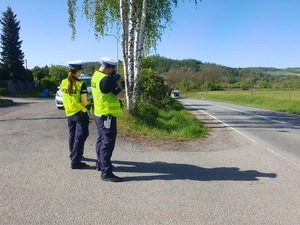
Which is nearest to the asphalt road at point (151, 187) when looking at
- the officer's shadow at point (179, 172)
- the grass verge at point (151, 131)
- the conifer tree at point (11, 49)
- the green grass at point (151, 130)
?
the officer's shadow at point (179, 172)

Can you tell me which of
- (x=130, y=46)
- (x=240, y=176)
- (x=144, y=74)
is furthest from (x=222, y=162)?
(x=144, y=74)

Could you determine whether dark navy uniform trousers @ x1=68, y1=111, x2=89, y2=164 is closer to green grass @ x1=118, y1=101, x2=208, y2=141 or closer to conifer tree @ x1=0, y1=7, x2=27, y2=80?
green grass @ x1=118, y1=101, x2=208, y2=141

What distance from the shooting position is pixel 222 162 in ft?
22.5

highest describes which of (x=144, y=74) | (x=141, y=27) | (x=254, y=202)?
(x=141, y=27)

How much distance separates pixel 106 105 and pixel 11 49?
47.9m

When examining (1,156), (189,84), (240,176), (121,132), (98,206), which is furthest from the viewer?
(189,84)

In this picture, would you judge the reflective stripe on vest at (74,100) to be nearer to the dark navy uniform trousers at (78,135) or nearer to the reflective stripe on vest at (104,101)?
the dark navy uniform trousers at (78,135)

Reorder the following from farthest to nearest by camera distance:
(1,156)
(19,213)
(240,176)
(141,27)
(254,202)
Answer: (141,27)
(1,156)
(240,176)
(254,202)
(19,213)

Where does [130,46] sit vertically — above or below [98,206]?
above

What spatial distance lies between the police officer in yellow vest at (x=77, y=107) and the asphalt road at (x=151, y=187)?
0.30 meters

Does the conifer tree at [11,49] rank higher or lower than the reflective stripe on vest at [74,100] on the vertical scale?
higher

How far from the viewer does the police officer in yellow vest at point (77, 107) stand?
232 inches

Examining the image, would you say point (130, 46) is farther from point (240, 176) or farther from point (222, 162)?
point (240, 176)

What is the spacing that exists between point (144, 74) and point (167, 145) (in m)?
12.6
